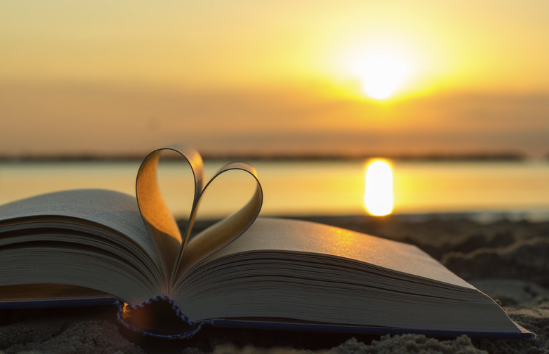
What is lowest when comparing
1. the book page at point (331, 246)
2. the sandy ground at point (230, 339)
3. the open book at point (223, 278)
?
the sandy ground at point (230, 339)

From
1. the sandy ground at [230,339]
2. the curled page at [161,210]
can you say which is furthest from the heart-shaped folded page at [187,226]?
the sandy ground at [230,339]

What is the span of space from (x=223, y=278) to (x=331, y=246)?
0.52m

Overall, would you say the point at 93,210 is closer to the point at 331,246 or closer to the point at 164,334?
the point at 164,334

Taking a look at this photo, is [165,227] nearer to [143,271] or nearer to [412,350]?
[143,271]

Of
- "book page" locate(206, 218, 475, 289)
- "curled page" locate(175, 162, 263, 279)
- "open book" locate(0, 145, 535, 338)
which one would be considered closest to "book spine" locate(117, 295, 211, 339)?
"open book" locate(0, 145, 535, 338)

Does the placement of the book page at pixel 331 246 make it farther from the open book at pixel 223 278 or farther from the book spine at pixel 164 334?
the book spine at pixel 164 334

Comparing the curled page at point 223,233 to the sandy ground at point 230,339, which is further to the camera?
the curled page at point 223,233

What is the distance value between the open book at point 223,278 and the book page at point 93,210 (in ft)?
0.03

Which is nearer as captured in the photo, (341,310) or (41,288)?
(341,310)

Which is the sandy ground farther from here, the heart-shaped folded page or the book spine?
the heart-shaped folded page

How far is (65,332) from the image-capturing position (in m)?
2.19

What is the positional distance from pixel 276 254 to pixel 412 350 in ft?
2.15

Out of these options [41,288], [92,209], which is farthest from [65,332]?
[92,209]

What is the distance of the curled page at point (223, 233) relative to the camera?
86.9 inches
